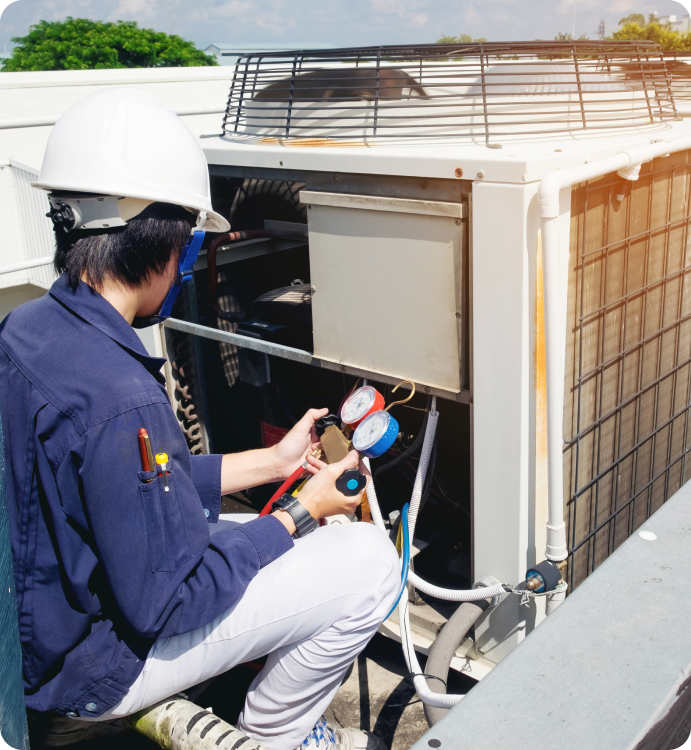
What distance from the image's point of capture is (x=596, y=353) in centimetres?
198

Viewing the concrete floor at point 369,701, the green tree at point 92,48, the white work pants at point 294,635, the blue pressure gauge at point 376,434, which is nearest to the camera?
the white work pants at point 294,635

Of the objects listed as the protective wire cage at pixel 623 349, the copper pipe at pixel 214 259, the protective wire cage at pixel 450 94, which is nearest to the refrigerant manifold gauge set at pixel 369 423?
the protective wire cage at pixel 623 349

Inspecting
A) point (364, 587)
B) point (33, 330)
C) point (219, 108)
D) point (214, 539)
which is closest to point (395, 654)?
point (364, 587)

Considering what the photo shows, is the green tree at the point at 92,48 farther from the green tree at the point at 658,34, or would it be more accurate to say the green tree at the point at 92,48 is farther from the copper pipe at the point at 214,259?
the copper pipe at the point at 214,259

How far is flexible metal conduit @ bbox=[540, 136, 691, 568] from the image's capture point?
5.01 ft

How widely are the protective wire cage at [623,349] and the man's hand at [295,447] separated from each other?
2.37 feet

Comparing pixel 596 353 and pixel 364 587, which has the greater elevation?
pixel 596 353

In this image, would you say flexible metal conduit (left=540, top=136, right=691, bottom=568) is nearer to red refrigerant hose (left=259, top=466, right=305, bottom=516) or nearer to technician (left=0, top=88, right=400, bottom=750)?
technician (left=0, top=88, right=400, bottom=750)

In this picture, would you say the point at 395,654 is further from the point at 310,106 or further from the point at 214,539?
the point at 310,106

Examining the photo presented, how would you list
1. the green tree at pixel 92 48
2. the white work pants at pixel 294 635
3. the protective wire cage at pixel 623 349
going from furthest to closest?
the green tree at pixel 92 48 < the protective wire cage at pixel 623 349 < the white work pants at pixel 294 635

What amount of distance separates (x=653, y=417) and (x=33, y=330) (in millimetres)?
1995

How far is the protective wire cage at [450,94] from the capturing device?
194 cm

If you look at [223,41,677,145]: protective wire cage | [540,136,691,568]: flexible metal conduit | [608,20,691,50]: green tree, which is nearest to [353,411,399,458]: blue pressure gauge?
[540,136,691,568]: flexible metal conduit

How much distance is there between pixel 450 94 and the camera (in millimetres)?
2086
